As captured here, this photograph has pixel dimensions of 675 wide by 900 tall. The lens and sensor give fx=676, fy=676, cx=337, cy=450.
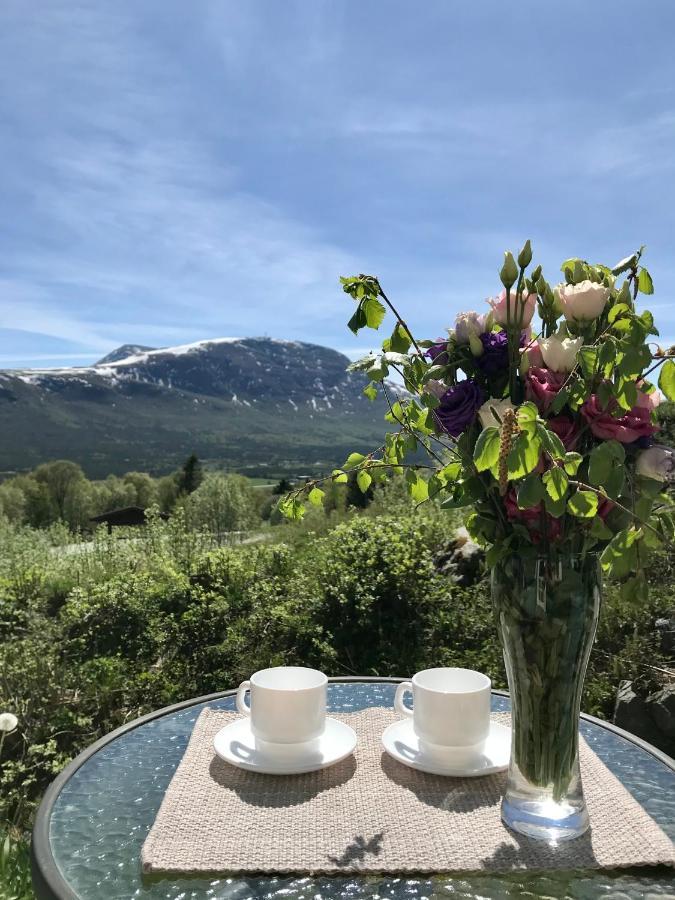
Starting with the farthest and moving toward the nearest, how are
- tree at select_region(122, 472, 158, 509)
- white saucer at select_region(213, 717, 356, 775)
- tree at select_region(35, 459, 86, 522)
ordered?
tree at select_region(122, 472, 158, 509) → tree at select_region(35, 459, 86, 522) → white saucer at select_region(213, 717, 356, 775)

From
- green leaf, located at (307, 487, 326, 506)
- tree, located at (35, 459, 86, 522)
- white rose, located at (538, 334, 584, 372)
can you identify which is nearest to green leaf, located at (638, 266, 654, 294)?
white rose, located at (538, 334, 584, 372)

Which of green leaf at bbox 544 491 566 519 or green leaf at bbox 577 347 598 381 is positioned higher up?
green leaf at bbox 577 347 598 381

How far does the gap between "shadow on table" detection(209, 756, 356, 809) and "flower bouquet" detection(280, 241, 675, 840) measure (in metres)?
0.33

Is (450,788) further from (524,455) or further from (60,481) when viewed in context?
(60,481)

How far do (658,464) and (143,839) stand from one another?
1014 mm

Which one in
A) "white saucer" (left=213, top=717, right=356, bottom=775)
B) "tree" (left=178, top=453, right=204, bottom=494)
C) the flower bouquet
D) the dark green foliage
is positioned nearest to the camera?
the flower bouquet

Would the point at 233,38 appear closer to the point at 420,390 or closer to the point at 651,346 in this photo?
the point at 420,390

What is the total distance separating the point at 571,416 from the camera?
1049 millimetres

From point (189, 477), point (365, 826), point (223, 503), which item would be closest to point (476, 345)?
point (365, 826)

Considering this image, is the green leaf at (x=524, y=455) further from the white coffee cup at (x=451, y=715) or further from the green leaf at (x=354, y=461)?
the white coffee cup at (x=451, y=715)

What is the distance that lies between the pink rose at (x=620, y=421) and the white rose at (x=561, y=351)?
6 cm

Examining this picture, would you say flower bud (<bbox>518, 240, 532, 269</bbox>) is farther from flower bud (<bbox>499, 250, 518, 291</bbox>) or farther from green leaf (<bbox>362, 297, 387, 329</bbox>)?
green leaf (<bbox>362, 297, 387, 329</bbox>)

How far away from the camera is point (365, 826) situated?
1.13m

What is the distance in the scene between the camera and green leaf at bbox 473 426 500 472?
35.3 inches
